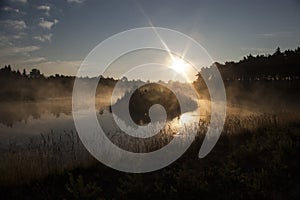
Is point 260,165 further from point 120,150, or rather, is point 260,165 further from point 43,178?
point 43,178

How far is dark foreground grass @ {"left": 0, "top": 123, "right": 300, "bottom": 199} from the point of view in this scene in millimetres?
6746

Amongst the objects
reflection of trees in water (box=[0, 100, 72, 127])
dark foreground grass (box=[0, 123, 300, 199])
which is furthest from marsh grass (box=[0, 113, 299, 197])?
reflection of trees in water (box=[0, 100, 72, 127])

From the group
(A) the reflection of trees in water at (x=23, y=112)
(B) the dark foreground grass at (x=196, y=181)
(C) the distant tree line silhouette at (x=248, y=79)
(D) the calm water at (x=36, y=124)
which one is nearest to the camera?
(B) the dark foreground grass at (x=196, y=181)

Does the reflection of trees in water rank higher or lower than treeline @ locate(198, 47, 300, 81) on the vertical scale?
lower

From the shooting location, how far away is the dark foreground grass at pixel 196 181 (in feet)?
22.1

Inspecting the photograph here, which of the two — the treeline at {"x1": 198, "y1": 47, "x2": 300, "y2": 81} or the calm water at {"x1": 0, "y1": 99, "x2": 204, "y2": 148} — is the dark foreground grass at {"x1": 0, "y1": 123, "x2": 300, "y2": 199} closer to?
the calm water at {"x1": 0, "y1": 99, "x2": 204, "y2": 148}

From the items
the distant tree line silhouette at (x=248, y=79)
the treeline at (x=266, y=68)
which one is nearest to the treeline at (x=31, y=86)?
the distant tree line silhouette at (x=248, y=79)

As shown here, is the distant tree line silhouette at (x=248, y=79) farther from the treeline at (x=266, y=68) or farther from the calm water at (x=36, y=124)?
the calm water at (x=36, y=124)

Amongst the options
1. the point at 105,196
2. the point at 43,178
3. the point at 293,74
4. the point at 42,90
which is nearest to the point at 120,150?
the point at 43,178

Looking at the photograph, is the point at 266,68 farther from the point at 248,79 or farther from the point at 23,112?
the point at 23,112

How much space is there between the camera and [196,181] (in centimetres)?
709

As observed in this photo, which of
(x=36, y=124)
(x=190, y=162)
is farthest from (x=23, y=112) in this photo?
(x=190, y=162)

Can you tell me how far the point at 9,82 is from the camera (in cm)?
8300

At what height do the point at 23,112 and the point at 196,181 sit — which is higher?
the point at 23,112
